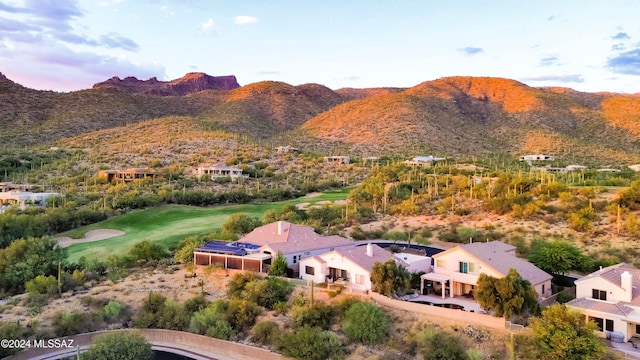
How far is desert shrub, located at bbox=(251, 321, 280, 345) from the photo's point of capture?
24.6 m

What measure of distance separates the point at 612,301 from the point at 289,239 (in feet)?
57.3

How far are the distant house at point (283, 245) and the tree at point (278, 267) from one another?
888mm

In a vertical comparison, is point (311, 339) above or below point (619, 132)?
below

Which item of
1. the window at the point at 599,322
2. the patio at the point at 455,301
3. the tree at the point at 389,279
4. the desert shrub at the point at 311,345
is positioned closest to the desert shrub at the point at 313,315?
the desert shrub at the point at 311,345

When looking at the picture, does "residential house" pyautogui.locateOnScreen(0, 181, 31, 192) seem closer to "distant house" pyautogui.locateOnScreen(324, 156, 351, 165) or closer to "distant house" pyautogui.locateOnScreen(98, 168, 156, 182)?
"distant house" pyautogui.locateOnScreen(98, 168, 156, 182)

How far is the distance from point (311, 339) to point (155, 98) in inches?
4504

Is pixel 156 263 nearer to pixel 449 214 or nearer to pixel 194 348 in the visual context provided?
pixel 194 348

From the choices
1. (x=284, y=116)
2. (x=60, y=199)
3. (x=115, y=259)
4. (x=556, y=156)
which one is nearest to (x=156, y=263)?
(x=115, y=259)

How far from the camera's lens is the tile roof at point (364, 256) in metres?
28.9

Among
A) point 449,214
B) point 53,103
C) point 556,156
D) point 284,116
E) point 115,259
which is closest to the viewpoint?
point 115,259

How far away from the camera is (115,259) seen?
3472 cm

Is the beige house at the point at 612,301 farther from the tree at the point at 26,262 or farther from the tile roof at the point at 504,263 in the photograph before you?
the tree at the point at 26,262

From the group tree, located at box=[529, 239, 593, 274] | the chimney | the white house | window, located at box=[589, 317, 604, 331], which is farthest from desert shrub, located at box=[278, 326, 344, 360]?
the white house

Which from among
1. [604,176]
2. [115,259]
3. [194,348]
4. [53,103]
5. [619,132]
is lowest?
[194,348]
